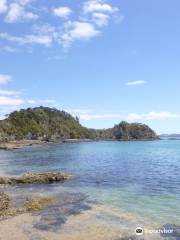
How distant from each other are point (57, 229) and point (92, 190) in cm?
1758

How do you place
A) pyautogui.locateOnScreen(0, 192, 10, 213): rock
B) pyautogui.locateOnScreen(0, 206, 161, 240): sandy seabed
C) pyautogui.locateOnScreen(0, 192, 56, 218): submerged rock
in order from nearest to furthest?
pyautogui.locateOnScreen(0, 206, 161, 240): sandy seabed → pyautogui.locateOnScreen(0, 192, 56, 218): submerged rock → pyautogui.locateOnScreen(0, 192, 10, 213): rock

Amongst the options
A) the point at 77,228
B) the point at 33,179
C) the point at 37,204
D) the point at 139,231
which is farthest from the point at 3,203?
the point at 33,179

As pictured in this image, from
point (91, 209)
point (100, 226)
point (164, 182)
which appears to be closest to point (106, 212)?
point (91, 209)

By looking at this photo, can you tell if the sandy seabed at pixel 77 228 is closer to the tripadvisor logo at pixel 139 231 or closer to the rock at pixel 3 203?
the tripadvisor logo at pixel 139 231

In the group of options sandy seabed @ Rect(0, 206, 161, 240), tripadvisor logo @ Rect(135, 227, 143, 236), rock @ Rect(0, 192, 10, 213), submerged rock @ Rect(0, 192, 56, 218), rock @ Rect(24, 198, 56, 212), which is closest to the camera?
sandy seabed @ Rect(0, 206, 161, 240)

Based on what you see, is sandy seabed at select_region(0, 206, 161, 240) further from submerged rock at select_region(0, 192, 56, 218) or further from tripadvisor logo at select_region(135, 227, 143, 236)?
submerged rock at select_region(0, 192, 56, 218)

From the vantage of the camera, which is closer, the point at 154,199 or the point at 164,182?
the point at 154,199

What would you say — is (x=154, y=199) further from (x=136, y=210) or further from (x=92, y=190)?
(x=92, y=190)

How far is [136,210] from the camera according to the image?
32.2 meters

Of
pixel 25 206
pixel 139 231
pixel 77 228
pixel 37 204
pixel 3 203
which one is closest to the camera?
pixel 139 231

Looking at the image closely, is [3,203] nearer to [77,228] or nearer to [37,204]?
[37,204]

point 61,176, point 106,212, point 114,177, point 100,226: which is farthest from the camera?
point 114,177

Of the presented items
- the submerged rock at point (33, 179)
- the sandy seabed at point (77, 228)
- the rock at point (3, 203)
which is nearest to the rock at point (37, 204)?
the rock at point (3, 203)

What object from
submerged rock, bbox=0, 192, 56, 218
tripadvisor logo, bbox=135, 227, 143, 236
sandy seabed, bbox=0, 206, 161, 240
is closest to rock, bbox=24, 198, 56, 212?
submerged rock, bbox=0, 192, 56, 218
